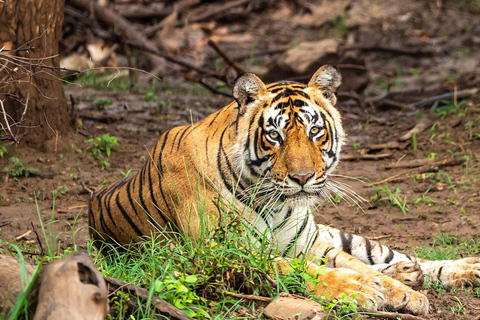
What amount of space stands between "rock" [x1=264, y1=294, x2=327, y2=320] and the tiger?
323mm

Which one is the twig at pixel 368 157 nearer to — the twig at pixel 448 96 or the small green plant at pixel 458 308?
the twig at pixel 448 96

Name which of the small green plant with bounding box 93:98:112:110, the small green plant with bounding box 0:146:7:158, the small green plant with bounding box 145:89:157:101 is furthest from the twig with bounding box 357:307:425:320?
the small green plant with bounding box 145:89:157:101

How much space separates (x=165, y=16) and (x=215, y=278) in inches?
392

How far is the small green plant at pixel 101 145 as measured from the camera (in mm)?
6734

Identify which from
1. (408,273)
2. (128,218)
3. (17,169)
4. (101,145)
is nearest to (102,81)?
(101,145)

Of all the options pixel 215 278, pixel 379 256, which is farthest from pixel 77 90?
pixel 215 278

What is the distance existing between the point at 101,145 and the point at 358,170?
2.64 metres

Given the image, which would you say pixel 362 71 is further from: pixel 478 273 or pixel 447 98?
pixel 478 273

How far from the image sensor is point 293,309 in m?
3.02

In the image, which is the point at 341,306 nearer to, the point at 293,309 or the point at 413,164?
the point at 293,309

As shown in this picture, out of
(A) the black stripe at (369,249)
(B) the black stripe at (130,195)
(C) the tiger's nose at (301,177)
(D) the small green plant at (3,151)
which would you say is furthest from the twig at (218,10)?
(C) the tiger's nose at (301,177)

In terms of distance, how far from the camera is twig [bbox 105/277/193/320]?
2826 millimetres

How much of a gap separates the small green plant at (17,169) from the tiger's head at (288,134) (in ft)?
9.84

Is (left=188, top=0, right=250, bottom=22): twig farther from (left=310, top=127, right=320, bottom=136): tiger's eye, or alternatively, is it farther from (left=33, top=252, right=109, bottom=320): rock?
(left=33, top=252, right=109, bottom=320): rock
